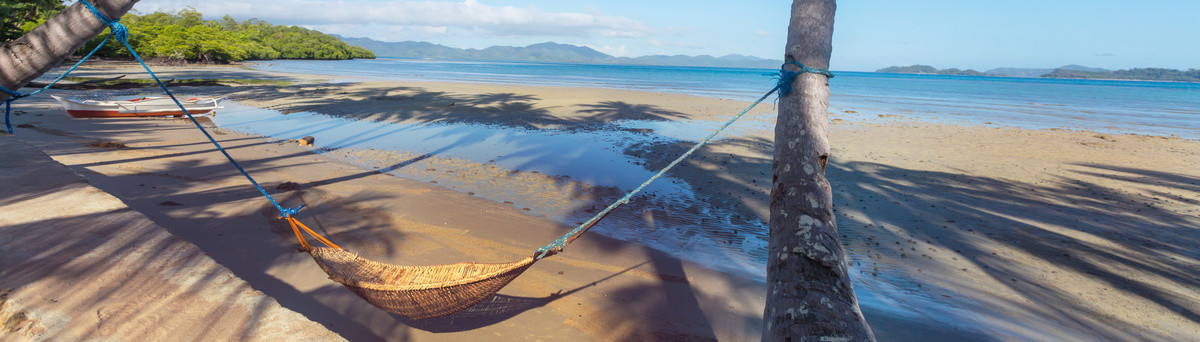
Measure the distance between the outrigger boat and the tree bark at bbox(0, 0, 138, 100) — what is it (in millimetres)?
12008

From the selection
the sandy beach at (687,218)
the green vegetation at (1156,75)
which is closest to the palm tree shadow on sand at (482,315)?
the sandy beach at (687,218)

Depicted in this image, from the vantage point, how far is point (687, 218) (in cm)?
619

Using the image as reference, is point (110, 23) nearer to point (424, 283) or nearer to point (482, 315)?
point (424, 283)

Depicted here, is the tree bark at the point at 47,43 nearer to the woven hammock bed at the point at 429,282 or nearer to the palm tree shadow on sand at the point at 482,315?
the woven hammock bed at the point at 429,282

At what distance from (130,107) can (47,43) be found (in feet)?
42.1

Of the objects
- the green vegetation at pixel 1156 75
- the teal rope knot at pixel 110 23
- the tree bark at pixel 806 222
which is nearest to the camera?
the tree bark at pixel 806 222

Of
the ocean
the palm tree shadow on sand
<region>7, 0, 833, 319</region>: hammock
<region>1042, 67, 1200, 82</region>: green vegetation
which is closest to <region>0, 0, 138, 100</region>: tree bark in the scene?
<region>7, 0, 833, 319</region>: hammock

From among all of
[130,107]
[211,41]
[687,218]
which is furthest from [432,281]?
[211,41]

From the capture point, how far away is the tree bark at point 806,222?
1474mm

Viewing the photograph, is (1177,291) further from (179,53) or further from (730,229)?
(179,53)

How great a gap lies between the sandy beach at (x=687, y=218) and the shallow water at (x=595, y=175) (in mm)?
52

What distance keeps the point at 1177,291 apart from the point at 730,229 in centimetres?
377

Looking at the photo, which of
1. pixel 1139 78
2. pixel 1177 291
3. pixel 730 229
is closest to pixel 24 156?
pixel 730 229

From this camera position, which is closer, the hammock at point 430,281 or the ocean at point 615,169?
the hammock at point 430,281
